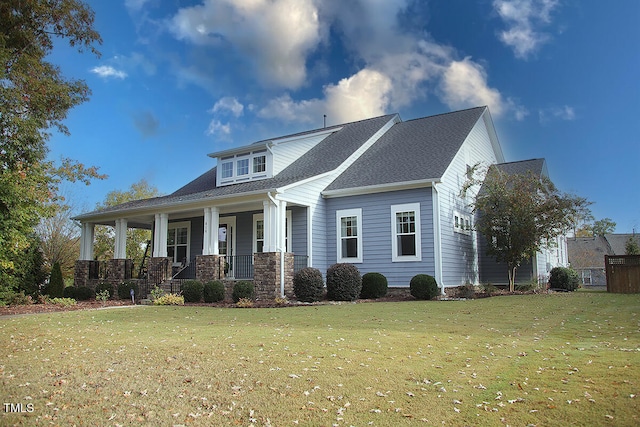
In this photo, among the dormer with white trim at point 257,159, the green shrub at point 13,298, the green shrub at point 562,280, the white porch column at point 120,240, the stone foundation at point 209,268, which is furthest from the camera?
the green shrub at point 562,280

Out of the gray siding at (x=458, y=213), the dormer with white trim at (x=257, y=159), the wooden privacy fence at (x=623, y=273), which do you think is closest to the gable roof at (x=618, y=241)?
the wooden privacy fence at (x=623, y=273)

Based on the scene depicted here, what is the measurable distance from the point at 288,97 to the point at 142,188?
17200 mm

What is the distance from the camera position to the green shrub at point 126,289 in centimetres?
1878

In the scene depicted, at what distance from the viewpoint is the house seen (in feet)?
53.1

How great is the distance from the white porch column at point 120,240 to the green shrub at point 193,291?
596cm

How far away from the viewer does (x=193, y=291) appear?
632 inches

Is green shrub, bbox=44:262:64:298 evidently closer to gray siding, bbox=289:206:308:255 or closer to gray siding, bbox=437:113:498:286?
gray siding, bbox=289:206:308:255

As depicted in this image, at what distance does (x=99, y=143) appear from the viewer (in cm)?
2405

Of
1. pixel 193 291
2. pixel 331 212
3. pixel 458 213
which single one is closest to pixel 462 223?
pixel 458 213

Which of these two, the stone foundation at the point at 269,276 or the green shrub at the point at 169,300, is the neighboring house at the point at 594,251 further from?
the green shrub at the point at 169,300

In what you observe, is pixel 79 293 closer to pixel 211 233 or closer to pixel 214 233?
pixel 211 233

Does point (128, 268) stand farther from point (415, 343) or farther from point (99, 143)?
point (415, 343)

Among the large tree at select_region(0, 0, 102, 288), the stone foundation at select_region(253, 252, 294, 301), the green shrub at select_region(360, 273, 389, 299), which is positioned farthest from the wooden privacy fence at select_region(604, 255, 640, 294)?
the large tree at select_region(0, 0, 102, 288)

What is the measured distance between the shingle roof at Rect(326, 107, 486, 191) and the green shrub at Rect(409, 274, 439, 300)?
3420mm
